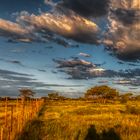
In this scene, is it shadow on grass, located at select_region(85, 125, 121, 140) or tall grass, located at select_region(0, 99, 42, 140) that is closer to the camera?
tall grass, located at select_region(0, 99, 42, 140)

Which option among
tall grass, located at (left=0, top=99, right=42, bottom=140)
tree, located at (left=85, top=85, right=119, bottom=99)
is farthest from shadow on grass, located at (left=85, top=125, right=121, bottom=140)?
tree, located at (left=85, top=85, right=119, bottom=99)

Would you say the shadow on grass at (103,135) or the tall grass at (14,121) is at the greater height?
the tall grass at (14,121)

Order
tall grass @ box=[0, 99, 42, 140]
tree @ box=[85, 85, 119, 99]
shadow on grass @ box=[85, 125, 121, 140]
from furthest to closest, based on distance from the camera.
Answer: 1. tree @ box=[85, 85, 119, 99]
2. shadow on grass @ box=[85, 125, 121, 140]
3. tall grass @ box=[0, 99, 42, 140]

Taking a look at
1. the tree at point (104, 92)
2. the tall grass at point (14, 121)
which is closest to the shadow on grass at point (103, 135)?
the tall grass at point (14, 121)

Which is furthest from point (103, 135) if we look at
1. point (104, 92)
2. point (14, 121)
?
point (104, 92)

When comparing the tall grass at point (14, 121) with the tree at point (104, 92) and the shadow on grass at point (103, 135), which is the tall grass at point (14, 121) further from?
the tree at point (104, 92)

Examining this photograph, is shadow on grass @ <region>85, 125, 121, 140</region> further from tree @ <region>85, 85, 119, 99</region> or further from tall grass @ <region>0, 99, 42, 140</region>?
tree @ <region>85, 85, 119, 99</region>

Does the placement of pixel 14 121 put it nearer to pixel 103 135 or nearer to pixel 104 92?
pixel 103 135

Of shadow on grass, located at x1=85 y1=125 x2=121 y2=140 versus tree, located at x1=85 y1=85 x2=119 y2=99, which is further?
tree, located at x1=85 y1=85 x2=119 y2=99

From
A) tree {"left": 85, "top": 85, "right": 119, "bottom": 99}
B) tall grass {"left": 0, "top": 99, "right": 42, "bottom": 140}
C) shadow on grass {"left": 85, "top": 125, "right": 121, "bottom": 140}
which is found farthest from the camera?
tree {"left": 85, "top": 85, "right": 119, "bottom": 99}

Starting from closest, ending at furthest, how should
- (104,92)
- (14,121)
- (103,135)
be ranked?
(14,121)
(103,135)
(104,92)

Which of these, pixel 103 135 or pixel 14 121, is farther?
pixel 103 135

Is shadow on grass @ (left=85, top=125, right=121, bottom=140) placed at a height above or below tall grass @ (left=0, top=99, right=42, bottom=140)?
below

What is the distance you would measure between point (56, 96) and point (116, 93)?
31122 mm
